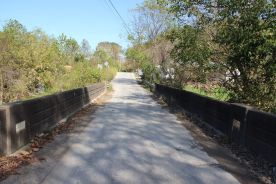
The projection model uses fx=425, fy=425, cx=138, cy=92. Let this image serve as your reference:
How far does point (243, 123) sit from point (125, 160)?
3336mm

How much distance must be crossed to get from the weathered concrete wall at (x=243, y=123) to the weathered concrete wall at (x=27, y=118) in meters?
5.18

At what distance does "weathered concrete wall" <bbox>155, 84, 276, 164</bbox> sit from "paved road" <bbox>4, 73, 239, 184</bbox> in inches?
41.1

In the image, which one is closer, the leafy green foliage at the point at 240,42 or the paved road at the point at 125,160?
the paved road at the point at 125,160

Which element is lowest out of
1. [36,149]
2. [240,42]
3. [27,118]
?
[36,149]

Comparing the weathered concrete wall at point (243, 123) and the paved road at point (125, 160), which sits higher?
the weathered concrete wall at point (243, 123)

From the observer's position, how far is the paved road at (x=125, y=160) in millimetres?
7280

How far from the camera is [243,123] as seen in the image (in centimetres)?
1037

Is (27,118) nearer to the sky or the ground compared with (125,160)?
nearer to the sky

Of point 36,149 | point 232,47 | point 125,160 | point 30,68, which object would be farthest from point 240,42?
point 30,68

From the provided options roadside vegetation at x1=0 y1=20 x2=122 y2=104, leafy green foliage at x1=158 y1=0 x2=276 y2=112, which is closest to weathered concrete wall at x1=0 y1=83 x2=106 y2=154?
leafy green foliage at x1=158 y1=0 x2=276 y2=112

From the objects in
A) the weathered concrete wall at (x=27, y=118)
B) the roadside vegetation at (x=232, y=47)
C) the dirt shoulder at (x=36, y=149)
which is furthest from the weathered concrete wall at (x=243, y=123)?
the weathered concrete wall at (x=27, y=118)

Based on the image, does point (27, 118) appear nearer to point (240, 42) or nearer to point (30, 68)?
point (240, 42)

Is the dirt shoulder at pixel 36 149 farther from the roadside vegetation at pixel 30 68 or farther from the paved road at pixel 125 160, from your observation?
the roadside vegetation at pixel 30 68

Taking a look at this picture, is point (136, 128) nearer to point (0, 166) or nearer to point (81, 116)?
point (81, 116)
